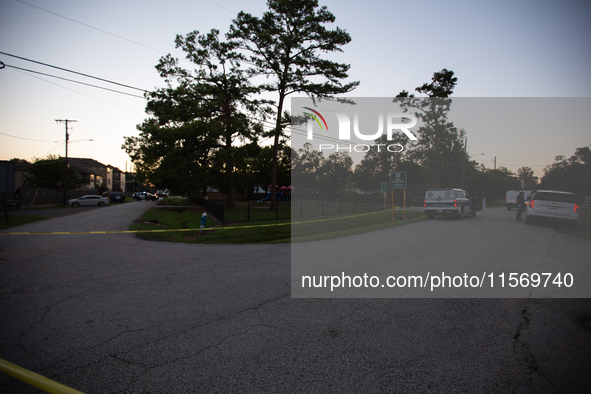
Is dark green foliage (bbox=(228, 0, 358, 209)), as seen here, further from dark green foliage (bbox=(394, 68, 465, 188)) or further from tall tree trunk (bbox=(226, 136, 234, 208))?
dark green foliage (bbox=(394, 68, 465, 188))

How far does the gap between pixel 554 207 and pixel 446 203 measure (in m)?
5.42

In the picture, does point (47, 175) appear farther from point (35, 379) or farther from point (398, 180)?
point (35, 379)

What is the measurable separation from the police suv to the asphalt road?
1536 centimetres

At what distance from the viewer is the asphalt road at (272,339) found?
2.76 meters

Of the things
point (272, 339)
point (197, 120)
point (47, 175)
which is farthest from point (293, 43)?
point (47, 175)

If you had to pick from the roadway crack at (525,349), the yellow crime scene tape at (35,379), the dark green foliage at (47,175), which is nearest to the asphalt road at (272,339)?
the roadway crack at (525,349)

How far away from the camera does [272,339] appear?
11.6 feet

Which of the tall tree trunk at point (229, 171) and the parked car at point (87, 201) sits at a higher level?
the tall tree trunk at point (229, 171)

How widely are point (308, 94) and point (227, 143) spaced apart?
336 inches

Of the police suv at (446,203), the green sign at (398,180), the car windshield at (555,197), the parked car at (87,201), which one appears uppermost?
the green sign at (398,180)

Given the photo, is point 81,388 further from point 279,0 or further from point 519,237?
point 279,0

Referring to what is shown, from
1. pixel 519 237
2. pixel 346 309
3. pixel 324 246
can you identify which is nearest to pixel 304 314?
pixel 346 309

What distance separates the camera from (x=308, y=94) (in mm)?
26375

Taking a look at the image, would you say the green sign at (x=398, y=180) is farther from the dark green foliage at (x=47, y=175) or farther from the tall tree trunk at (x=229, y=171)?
the dark green foliage at (x=47, y=175)
